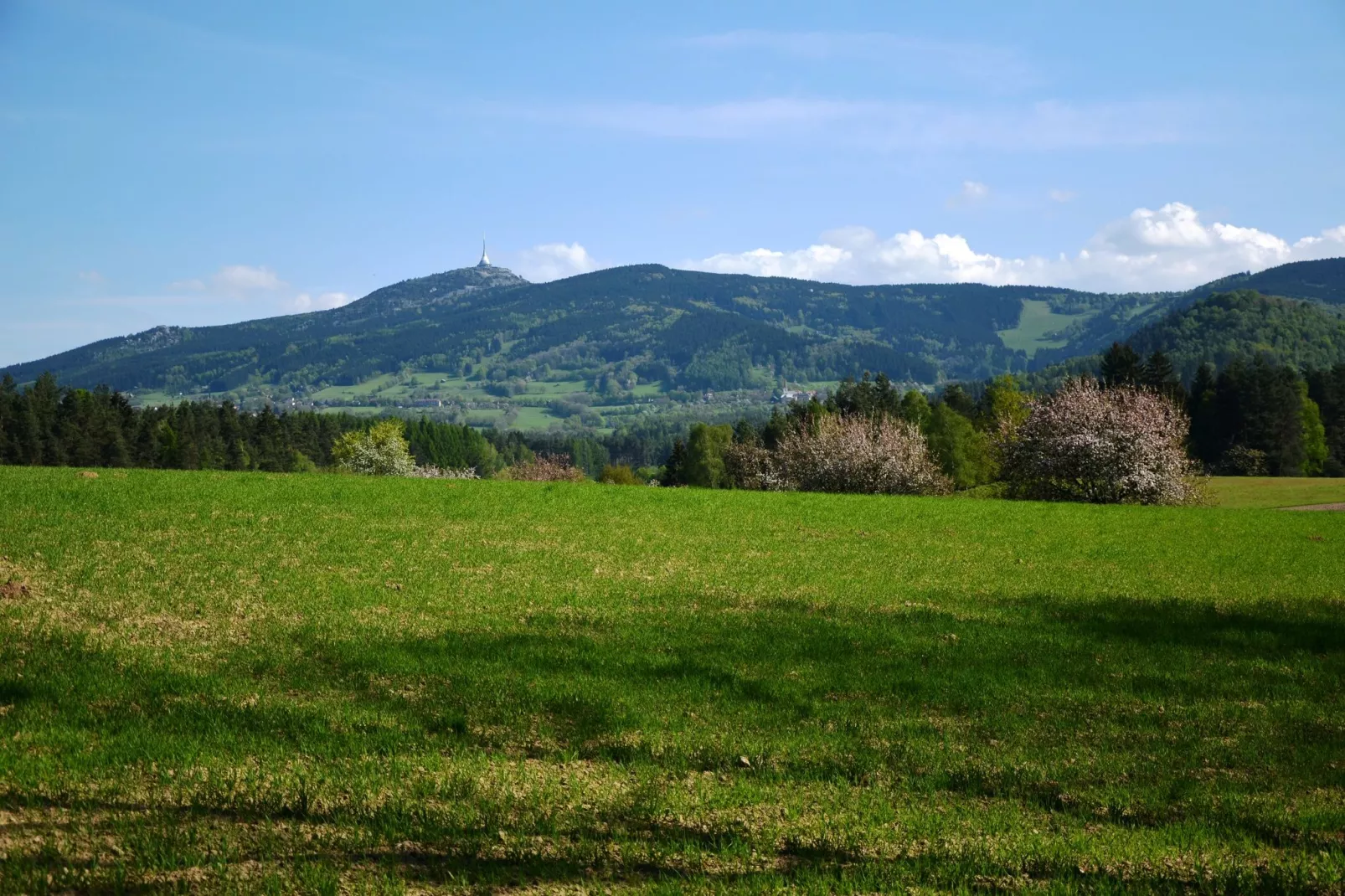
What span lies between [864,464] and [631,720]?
1986 inches

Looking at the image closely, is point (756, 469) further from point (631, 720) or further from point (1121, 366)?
point (631, 720)

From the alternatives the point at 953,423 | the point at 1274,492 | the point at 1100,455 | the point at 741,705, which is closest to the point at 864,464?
the point at 1100,455

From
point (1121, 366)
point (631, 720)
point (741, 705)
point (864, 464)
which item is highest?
point (1121, 366)

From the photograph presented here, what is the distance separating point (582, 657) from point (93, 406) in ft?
347

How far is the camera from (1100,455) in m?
52.2

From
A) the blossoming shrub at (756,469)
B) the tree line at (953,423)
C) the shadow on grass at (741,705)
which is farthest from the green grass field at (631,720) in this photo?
the tree line at (953,423)

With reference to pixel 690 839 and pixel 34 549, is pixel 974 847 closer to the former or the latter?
pixel 690 839

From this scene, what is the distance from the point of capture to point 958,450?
103m

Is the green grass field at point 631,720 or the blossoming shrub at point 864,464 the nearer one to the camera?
the green grass field at point 631,720

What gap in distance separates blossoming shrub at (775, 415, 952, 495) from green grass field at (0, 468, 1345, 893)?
35332 mm

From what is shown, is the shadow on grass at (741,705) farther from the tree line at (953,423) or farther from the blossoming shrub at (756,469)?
the tree line at (953,423)

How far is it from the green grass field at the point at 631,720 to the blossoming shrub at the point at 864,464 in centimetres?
3533

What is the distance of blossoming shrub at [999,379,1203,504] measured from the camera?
52.0 m

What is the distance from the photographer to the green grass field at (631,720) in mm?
6836
